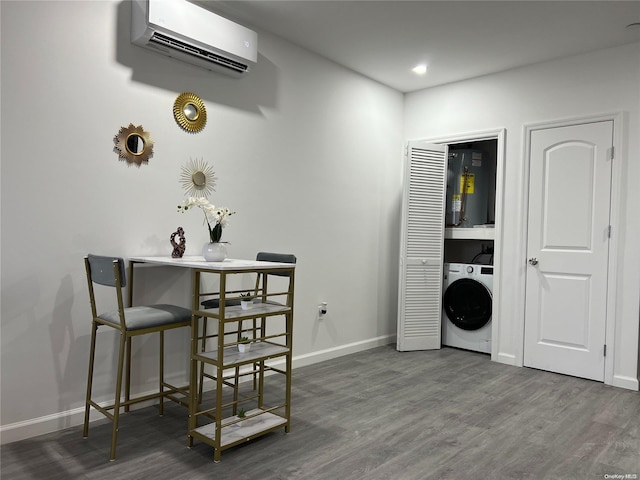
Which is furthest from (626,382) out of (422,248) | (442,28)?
(442,28)

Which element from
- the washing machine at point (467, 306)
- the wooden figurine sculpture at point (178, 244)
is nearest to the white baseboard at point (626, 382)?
the washing machine at point (467, 306)

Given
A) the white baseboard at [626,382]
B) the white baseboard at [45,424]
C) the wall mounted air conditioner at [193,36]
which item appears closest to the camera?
the white baseboard at [45,424]

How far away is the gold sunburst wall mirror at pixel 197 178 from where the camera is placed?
10.1 ft

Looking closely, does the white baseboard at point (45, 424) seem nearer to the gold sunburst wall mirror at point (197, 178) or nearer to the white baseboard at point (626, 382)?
the gold sunburst wall mirror at point (197, 178)

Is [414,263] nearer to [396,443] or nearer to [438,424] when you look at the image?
[438,424]

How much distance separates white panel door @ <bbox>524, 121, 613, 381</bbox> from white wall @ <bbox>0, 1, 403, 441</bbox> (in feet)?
5.23

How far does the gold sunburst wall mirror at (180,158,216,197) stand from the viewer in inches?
121

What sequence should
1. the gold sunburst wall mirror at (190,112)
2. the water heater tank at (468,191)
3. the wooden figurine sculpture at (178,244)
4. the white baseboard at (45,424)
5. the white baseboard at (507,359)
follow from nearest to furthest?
the white baseboard at (45,424), the wooden figurine sculpture at (178,244), the gold sunburst wall mirror at (190,112), the white baseboard at (507,359), the water heater tank at (468,191)

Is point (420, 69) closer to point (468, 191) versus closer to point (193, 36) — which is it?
point (468, 191)

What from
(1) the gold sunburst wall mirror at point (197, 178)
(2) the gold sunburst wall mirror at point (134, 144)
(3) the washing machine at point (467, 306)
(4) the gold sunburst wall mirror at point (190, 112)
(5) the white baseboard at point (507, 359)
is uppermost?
(4) the gold sunburst wall mirror at point (190, 112)

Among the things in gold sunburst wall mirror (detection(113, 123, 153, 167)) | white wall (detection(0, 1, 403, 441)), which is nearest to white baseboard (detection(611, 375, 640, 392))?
white wall (detection(0, 1, 403, 441))

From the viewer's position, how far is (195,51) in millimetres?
2920

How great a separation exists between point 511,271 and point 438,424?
1.92 meters

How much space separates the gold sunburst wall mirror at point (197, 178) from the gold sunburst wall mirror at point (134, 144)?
27cm
